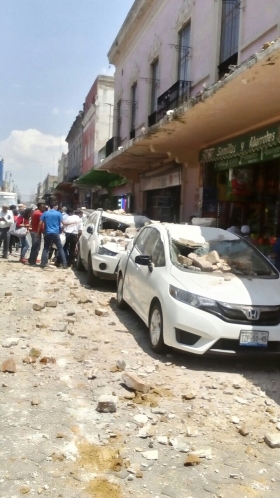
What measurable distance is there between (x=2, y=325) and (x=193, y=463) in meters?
4.11

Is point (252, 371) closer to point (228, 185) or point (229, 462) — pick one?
point (229, 462)

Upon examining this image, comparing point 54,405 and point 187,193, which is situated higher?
point 187,193

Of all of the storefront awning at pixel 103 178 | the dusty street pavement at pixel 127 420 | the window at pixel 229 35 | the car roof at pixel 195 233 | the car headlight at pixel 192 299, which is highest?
the window at pixel 229 35

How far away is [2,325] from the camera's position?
6.87 metres

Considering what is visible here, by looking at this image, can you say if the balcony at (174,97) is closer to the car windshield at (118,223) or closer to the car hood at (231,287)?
the car windshield at (118,223)

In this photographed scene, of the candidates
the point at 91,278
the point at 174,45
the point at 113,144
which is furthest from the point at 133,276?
the point at 113,144

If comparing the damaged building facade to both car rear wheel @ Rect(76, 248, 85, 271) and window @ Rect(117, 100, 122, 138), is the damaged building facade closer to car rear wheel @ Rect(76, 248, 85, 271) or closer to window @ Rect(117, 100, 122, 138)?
window @ Rect(117, 100, 122, 138)

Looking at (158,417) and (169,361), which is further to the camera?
(169,361)

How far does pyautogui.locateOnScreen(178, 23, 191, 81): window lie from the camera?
14500 millimetres

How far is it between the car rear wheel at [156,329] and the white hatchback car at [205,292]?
0.04ft

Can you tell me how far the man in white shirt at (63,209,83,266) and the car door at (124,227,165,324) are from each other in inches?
238

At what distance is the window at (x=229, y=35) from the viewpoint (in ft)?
36.8

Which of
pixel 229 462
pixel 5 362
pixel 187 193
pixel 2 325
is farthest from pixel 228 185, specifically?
pixel 229 462

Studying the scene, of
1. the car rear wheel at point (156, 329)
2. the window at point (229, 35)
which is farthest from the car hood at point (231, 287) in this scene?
the window at point (229, 35)
